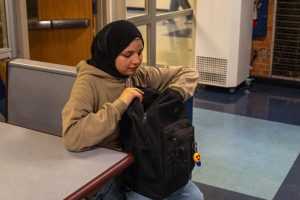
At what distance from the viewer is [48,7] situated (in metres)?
3.49

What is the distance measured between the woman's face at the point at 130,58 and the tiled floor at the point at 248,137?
1441 mm

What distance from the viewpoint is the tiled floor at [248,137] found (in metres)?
3.01

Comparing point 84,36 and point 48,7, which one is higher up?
point 48,7

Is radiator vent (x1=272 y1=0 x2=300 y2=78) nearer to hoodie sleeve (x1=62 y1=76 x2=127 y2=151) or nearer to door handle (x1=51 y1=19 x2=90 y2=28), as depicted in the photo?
door handle (x1=51 y1=19 x2=90 y2=28)

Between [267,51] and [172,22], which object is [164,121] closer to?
[172,22]

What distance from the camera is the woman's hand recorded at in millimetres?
1646

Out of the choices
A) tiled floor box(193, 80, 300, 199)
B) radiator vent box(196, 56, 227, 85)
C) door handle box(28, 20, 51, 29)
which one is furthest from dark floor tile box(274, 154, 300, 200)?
door handle box(28, 20, 51, 29)

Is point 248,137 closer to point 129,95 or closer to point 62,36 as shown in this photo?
point 62,36

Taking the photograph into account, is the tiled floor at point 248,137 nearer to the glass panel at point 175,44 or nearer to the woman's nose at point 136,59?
the glass panel at point 175,44

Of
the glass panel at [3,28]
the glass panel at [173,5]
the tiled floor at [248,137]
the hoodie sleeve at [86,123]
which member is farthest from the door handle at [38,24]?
the hoodie sleeve at [86,123]

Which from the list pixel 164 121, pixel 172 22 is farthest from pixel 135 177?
pixel 172 22

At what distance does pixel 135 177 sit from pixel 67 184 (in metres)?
0.37

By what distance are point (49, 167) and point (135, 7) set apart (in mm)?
2788

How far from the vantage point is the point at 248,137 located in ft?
12.2
